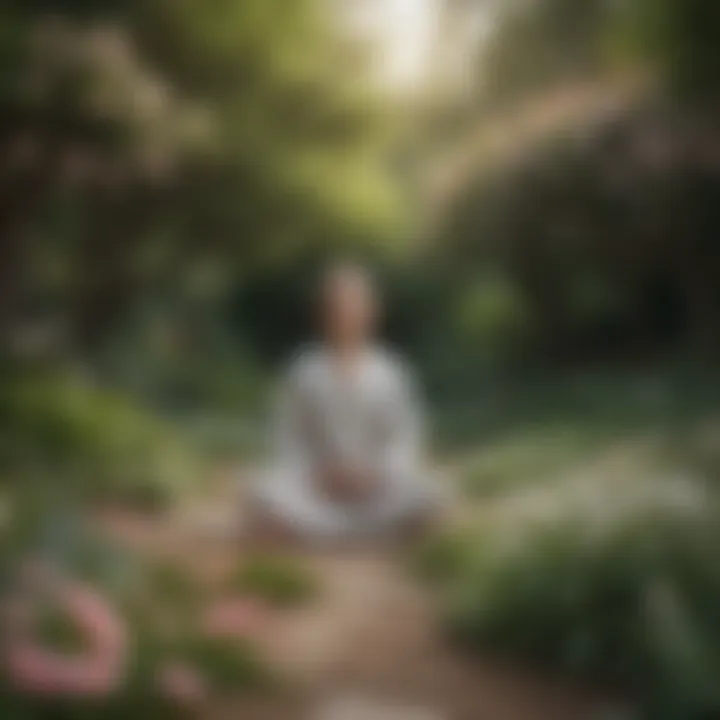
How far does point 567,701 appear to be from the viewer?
1.12 m

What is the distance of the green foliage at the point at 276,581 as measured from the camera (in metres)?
1.18

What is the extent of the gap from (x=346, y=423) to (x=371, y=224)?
187 millimetres

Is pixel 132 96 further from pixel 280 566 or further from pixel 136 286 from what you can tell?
pixel 280 566

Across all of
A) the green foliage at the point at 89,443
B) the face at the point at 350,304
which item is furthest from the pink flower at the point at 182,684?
the face at the point at 350,304

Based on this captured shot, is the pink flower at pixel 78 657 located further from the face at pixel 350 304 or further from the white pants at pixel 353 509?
the face at pixel 350 304

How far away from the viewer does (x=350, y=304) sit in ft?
4.07

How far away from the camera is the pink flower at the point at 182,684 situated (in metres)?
1.12

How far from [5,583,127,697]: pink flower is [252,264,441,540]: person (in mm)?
176

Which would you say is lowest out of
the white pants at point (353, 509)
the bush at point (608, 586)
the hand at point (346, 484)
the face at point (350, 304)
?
the bush at point (608, 586)

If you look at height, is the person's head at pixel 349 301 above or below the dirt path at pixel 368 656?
above

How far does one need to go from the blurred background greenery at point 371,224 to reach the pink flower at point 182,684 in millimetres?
162

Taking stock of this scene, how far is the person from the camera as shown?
1.22 m

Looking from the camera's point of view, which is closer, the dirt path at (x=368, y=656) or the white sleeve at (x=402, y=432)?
the dirt path at (x=368, y=656)

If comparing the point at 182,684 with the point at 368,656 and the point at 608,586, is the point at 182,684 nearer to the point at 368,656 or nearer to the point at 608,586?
the point at 368,656
